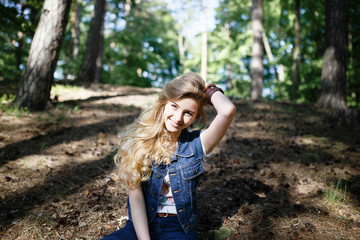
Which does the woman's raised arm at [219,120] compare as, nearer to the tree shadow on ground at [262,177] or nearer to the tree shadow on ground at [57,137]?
the tree shadow on ground at [262,177]

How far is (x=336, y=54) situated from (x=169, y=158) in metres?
8.08

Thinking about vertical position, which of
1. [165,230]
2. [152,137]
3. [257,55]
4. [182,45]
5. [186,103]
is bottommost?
[165,230]

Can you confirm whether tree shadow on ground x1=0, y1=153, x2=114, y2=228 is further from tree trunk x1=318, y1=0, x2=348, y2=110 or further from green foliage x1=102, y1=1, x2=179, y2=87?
green foliage x1=102, y1=1, x2=179, y2=87

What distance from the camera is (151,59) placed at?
20.6m

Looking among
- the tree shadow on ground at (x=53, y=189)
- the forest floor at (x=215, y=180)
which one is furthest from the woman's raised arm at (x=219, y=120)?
the tree shadow on ground at (x=53, y=189)

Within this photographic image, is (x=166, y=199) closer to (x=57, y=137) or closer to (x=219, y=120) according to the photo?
(x=219, y=120)

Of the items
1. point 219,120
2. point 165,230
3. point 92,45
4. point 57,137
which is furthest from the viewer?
point 92,45

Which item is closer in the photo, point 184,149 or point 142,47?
point 184,149

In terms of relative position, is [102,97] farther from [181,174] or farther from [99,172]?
[181,174]

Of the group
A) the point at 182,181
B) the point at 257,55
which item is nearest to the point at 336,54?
the point at 257,55

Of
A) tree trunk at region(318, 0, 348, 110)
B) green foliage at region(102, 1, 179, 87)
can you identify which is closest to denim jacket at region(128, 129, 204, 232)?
tree trunk at region(318, 0, 348, 110)

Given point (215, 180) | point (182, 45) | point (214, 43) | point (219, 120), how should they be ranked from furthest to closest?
point (182, 45)
point (214, 43)
point (215, 180)
point (219, 120)

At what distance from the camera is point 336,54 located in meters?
7.72

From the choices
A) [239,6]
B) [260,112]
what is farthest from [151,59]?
[260,112]
